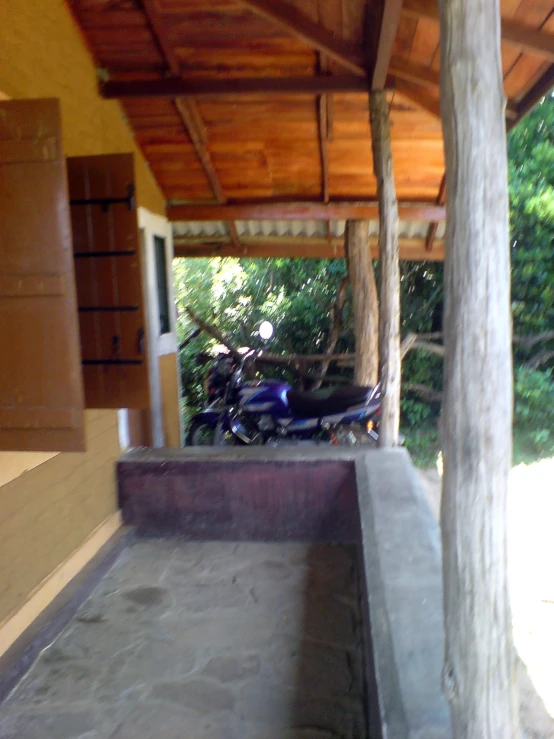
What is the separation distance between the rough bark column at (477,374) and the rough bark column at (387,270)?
2922 mm

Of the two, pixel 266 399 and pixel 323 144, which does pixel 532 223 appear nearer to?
pixel 323 144

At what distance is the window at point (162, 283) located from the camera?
613cm

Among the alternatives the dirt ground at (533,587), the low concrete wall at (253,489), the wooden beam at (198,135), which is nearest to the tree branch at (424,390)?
the dirt ground at (533,587)

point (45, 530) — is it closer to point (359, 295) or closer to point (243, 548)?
point (243, 548)

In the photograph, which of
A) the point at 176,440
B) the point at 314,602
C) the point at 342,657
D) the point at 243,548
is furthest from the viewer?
the point at 176,440

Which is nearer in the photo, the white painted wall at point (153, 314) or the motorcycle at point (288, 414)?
the motorcycle at point (288, 414)

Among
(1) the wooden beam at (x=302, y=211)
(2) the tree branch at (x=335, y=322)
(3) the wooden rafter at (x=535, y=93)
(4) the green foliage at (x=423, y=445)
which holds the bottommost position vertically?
(4) the green foliage at (x=423, y=445)

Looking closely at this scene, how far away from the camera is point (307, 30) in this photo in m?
3.95

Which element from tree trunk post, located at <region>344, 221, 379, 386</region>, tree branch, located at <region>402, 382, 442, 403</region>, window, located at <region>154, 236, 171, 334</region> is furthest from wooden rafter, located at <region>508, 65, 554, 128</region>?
tree branch, located at <region>402, 382, 442, 403</region>

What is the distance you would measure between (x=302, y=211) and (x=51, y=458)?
3.74 metres

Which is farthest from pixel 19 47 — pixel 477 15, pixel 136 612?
pixel 136 612

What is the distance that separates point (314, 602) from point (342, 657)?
1.73 ft

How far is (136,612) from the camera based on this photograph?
3584mm

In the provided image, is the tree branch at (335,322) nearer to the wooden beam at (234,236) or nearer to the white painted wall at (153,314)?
the wooden beam at (234,236)
